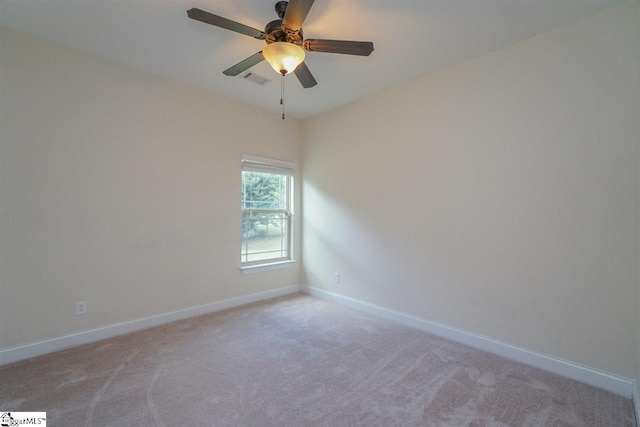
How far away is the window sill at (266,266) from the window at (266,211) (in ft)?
0.22

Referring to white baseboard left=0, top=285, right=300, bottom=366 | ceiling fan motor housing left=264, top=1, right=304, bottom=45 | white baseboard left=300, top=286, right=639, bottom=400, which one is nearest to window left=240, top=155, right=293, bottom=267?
white baseboard left=0, top=285, right=300, bottom=366

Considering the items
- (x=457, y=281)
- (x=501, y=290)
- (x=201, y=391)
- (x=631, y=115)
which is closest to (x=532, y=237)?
(x=501, y=290)

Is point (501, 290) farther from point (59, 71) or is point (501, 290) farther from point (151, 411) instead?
point (59, 71)

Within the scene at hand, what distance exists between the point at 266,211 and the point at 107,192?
182 centimetres

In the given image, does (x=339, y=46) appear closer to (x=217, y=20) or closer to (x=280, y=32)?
(x=280, y=32)

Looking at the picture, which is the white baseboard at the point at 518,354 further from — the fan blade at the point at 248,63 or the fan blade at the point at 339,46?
the fan blade at the point at 248,63

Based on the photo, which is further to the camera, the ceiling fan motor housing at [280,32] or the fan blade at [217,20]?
the ceiling fan motor housing at [280,32]

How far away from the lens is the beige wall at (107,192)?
2.31 meters

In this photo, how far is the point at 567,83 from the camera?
2.13m

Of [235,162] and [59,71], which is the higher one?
[59,71]

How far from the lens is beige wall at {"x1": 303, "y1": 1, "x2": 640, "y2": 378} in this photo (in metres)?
1.95

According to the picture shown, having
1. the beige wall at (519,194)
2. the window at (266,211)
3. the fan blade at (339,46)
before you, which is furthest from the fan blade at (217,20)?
the window at (266,211)

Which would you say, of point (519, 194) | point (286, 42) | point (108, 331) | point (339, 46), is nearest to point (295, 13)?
point (286, 42)

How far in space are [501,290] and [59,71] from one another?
13.8ft
